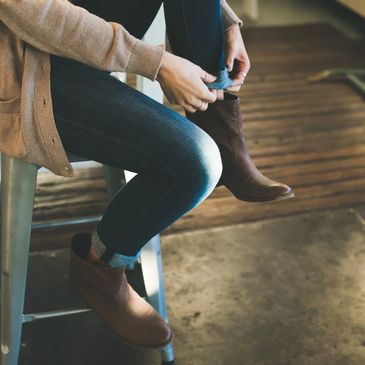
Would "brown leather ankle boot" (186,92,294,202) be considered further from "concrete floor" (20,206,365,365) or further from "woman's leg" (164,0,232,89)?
"concrete floor" (20,206,365,365)

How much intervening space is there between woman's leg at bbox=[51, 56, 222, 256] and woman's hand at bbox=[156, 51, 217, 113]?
0.13 ft

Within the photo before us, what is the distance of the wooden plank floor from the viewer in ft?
6.50

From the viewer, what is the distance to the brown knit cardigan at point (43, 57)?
94cm

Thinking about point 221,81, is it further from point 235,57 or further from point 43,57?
point 43,57

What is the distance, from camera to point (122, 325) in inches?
45.9

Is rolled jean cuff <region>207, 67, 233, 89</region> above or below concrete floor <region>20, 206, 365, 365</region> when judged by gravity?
above

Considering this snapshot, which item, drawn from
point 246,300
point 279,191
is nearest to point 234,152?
point 279,191

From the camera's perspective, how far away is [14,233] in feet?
3.70

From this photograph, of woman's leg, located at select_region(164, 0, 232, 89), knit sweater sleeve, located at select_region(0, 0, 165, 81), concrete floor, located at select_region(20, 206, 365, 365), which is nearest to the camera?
knit sweater sleeve, located at select_region(0, 0, 165, 81)

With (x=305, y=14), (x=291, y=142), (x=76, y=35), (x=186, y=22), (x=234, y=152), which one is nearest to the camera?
(x=76, y=35)

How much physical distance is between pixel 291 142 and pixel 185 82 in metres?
1.43

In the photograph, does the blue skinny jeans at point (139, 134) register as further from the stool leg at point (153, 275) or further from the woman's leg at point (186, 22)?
the stool leg at point (153, 275)

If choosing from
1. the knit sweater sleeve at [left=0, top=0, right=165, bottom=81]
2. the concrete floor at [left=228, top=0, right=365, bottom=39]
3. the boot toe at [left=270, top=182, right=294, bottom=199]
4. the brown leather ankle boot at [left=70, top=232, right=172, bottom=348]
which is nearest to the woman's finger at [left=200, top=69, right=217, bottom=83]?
the knit sweater sleeve at [left=0, top=0, right=165, bottom=81]

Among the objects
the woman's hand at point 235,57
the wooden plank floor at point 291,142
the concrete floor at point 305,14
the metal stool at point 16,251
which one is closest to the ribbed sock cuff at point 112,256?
the metal stool at point 16,251
